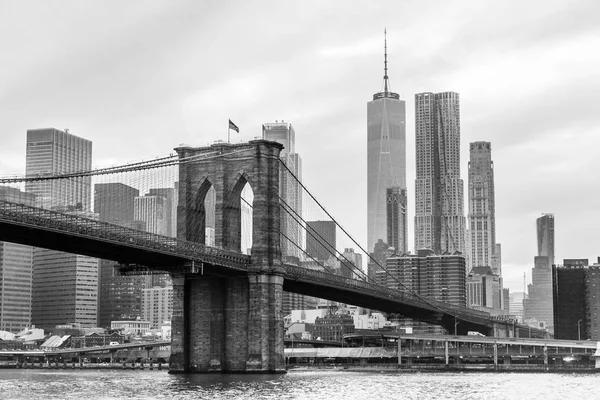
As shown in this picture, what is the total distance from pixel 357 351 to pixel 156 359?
4055 centimetres

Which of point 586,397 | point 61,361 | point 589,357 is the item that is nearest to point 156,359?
point 61,361

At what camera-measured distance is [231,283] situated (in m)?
99.1

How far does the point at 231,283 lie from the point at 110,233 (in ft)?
62.5

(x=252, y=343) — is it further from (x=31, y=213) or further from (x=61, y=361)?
(x=61, y=361)

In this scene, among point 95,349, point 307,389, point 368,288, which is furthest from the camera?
point 95,349

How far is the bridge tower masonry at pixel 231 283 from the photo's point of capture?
3821 inches

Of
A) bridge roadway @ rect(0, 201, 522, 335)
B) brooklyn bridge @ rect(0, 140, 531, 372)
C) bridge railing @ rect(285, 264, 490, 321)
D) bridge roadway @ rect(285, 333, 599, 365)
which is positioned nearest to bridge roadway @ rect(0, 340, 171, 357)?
bridge roadway @ rect(285, 333, 599, 365)

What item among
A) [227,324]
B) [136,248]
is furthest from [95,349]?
[136,248]

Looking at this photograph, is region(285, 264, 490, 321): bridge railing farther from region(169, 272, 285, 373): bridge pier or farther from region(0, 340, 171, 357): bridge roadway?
region(0, 340, 171, 357): bridge roadway

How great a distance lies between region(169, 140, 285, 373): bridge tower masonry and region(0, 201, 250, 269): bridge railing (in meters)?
2.25

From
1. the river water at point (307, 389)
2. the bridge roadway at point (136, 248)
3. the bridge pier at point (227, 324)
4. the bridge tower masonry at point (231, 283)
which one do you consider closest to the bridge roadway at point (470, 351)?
the bridge roadway at point (136, 248)

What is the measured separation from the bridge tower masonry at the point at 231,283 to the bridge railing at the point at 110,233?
2249mm

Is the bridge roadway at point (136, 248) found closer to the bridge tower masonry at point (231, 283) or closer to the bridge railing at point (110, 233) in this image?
the bridge railing at point (110, 233)

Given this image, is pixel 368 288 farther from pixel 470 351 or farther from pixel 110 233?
pixel 110 233
